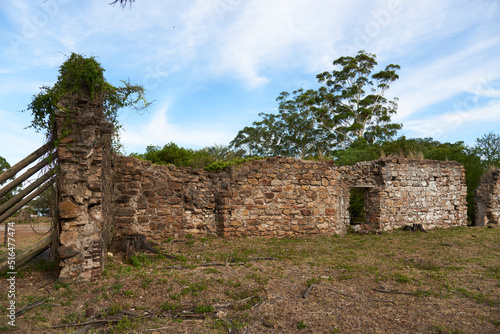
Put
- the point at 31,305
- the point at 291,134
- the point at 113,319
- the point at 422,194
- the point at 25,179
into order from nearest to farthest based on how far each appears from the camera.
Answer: the point at 113,319 < the point at 31,305 < the point at 25,179 < the point at 422,194 < the point at 291,134

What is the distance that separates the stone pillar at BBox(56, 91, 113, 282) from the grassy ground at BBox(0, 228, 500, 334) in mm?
349

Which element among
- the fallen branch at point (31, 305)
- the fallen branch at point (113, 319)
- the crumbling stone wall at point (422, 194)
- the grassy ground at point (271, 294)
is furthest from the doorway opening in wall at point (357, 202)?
the fallen branch at point (31, 305)

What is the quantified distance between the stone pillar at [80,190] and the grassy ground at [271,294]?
0.35 m

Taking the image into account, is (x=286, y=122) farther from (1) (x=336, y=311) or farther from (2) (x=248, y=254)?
(1) (x=336, y=311)

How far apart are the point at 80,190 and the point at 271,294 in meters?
3.70

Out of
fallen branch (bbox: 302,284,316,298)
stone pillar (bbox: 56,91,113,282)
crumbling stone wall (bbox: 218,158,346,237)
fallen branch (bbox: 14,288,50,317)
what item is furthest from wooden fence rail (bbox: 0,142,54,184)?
fallen branch (bbox: 302,284,316,298)

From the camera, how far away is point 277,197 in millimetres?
10383

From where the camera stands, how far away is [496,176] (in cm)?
1498

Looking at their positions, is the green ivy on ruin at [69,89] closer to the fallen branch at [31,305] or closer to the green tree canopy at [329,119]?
the fallen branch at [31,305]

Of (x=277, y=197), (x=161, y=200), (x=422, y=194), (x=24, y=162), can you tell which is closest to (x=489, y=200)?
(x=422, y=194)

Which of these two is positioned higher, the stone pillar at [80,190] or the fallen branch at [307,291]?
the stone pillar at [80,190]

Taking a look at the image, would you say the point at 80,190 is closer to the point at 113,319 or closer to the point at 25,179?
Answer: the point at 25,179

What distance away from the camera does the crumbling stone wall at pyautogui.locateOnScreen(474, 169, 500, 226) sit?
48.6 feet

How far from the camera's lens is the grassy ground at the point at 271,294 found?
4152 mm
